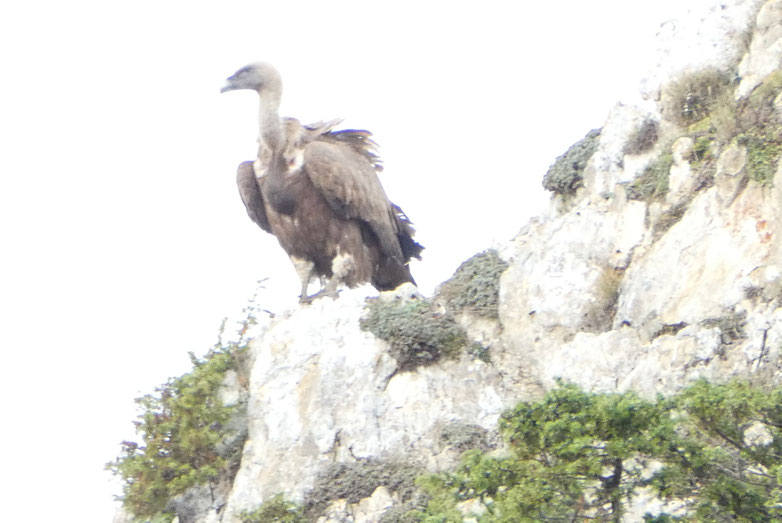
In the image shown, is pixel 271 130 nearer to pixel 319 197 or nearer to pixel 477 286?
pixel 319 197

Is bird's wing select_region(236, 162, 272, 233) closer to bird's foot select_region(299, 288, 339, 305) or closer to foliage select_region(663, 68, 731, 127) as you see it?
bird's foot select_region(299, 288, 339, 305)

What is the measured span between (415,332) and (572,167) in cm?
299

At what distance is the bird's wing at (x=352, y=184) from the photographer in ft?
51.1

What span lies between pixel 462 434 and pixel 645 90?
466 centimetres

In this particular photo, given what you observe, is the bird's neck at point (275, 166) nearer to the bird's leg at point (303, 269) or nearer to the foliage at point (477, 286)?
the bird's leg at point (303, 269)

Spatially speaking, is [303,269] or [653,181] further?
[303,269]

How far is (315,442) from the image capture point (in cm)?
1323

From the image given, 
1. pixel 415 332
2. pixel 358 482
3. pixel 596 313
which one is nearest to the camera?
pixel 358 482

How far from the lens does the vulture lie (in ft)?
51.3

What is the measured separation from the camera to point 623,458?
8328 mm

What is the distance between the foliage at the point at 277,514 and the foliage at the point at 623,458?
4.16m

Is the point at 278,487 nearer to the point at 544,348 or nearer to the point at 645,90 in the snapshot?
the point at 544,348

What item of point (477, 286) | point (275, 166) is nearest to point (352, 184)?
point (275, 166)

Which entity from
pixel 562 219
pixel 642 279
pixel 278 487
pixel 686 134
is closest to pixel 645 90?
pixel 686 134
